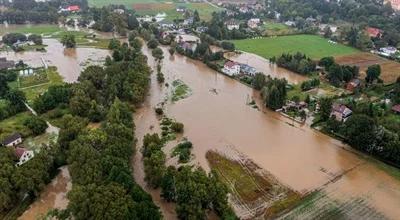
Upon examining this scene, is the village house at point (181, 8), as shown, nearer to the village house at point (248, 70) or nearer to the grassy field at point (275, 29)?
the grassy field at point (275, 29)

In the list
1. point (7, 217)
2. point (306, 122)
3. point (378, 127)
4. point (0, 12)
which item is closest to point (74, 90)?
point (7, 217)

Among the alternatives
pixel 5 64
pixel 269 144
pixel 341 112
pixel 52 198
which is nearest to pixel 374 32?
pixel 341 112

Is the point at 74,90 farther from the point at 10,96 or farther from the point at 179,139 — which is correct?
the point at 179,139

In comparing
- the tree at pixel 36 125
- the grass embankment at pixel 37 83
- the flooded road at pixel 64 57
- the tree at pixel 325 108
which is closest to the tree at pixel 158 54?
the flooded road at pixel 64 57

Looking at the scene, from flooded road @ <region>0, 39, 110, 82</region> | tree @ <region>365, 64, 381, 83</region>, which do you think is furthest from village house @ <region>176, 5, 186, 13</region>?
tree @ <region>365, 64, 381, 83</region>

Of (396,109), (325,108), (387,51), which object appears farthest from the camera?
(387,51)

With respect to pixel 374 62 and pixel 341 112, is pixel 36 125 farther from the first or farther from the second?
pixel 374 62
